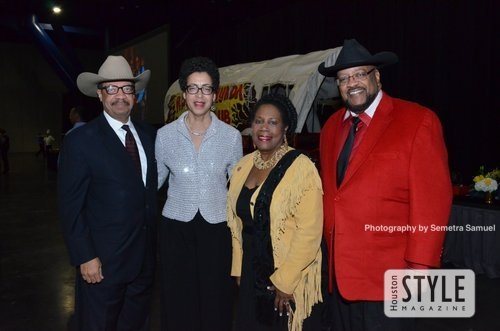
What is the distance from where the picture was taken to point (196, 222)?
2688 mm

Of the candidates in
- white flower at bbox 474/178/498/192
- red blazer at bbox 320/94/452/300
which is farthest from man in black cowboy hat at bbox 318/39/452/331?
white flower at bbox 474/178/498/192

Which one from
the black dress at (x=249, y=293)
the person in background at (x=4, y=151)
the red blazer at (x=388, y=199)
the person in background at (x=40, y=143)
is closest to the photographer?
the red blazer at (x=388, y=199)

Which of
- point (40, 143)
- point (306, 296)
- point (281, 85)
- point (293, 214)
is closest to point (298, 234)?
point (293, 214)

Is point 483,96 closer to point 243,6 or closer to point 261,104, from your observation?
point 261,104

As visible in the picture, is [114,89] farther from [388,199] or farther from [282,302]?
[388,199]

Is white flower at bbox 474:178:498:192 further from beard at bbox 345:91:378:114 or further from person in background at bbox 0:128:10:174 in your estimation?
person in background at bbox 0:128:10:174

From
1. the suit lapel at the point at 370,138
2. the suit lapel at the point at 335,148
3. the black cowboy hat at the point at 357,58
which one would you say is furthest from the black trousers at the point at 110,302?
the black cowboy hat at the point at 357,58

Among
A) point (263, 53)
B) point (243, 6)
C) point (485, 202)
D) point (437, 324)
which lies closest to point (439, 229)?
point (437, 324)

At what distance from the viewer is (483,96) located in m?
6.27

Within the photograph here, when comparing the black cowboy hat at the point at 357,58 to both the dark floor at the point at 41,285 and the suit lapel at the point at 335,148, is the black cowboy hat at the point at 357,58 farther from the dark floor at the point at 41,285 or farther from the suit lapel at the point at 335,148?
the dark floor at the point at 41,285

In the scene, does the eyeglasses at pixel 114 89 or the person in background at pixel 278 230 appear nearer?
the person in background at pixel 278 230

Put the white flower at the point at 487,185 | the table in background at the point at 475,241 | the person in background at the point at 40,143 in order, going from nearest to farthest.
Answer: the table in background at the point at 475,241 → the white flower at the point at 487,185 → the person in background at the point at 40,143

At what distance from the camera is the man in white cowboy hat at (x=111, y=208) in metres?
2.43

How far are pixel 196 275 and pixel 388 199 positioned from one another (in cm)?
131
